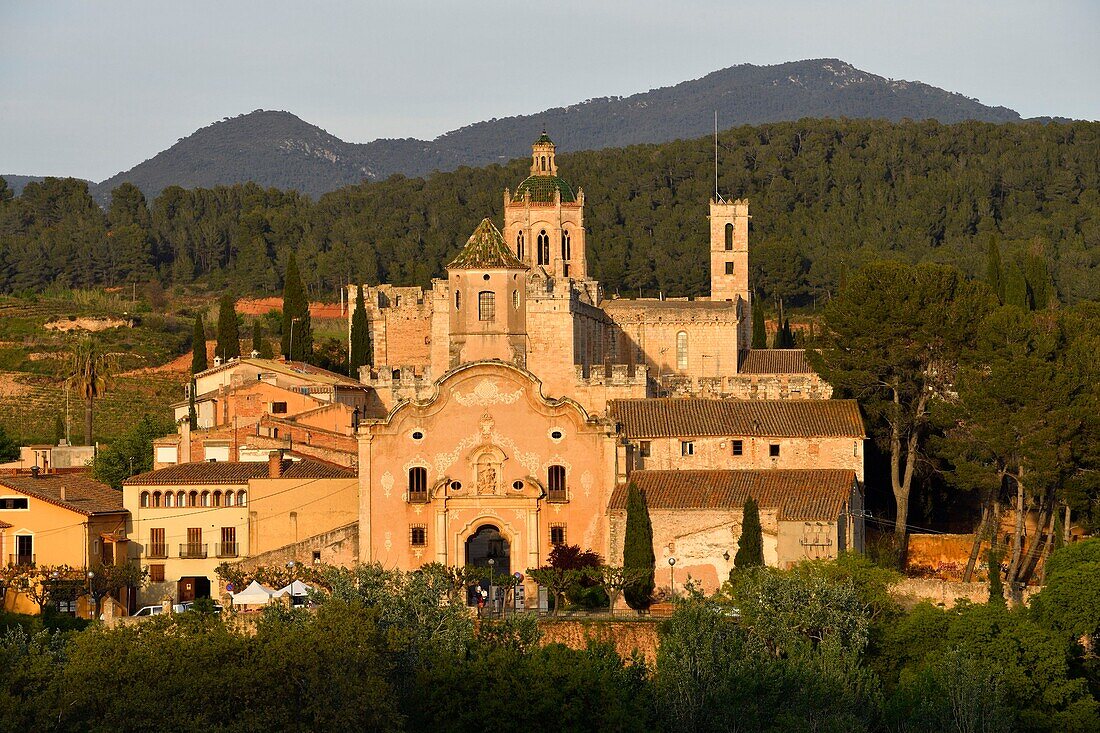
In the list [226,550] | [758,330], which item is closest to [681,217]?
[758,330]

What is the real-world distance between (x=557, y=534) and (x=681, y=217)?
8552 cm

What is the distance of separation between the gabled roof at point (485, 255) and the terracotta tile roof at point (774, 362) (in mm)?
16269

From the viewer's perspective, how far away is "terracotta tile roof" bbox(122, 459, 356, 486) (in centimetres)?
5997

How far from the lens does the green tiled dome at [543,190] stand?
9394 cm

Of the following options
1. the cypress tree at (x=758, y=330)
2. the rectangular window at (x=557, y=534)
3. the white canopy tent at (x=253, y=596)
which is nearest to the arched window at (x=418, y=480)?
the rectangular window at (x=557, y=534)

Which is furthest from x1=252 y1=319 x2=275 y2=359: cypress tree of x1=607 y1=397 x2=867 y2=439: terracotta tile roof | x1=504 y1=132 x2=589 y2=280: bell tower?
x1=607 y1=397 x2=867 y2=439: terracotta tile roof

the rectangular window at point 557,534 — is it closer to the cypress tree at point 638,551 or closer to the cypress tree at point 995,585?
the cypress tree at point 638,551

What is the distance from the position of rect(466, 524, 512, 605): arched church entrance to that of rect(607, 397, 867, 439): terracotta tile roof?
4697mm

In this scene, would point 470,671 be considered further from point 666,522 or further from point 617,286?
point 617,286

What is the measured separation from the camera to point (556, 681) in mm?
42094

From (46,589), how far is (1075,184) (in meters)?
99.2

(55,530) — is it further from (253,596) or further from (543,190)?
(543,190)

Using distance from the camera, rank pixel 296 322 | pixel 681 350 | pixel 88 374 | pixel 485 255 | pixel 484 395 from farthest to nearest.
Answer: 1. pixel 296 322
2. pixel 681 350
3. pixel 88 374
4. pixel 485 255
5. pixel 484 395

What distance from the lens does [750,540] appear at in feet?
172
